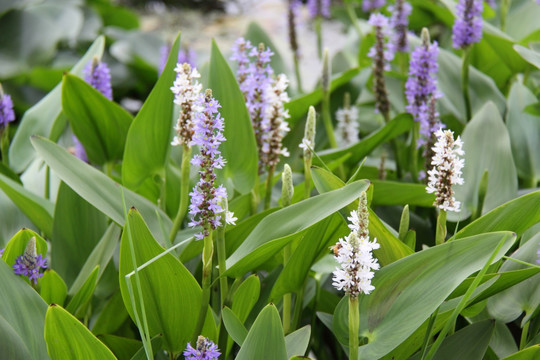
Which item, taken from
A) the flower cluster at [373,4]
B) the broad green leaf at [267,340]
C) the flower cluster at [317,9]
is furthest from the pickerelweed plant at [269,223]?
the flower cluster at [373,4]

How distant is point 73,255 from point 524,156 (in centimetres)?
154

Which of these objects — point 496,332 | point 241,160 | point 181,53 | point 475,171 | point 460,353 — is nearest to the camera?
point 460,353

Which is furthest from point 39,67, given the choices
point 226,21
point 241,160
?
point 241,160

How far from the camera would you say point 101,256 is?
1848 mm

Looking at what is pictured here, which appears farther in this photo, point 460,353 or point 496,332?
point 496,332

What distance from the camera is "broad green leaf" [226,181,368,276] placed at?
4.78 ft

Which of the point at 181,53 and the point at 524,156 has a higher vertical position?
the point at 181,53

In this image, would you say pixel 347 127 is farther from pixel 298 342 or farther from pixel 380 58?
pixel 298 342

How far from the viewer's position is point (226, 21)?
20.9 feet

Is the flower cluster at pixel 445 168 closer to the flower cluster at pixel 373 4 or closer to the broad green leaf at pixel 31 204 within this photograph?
the broad green leaf at pixel 31 204

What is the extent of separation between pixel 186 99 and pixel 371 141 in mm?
880

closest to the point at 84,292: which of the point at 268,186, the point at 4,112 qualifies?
the point at 268,186

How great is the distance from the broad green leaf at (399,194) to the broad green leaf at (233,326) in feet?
2.20

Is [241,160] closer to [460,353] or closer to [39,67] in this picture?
[460,353]
